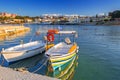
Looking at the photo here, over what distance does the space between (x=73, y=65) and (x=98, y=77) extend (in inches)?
141

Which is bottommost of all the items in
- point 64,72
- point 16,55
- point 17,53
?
point 64,72

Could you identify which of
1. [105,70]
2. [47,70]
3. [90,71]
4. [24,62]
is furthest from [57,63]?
[24,62]

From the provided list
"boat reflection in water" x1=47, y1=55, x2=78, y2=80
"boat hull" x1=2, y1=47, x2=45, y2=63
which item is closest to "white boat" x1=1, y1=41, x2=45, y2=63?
"boat hull" x1=2, y1=47, x2=45, y2=63

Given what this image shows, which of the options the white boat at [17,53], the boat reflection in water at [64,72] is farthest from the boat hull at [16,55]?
the boat reflection in water at [64,72]

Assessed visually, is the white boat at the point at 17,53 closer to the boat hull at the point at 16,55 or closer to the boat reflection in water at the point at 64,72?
the boat hull at the point at 16,55

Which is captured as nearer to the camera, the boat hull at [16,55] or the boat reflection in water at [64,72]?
the boat reflection in water at [64,72]

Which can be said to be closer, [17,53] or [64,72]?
[64,72]

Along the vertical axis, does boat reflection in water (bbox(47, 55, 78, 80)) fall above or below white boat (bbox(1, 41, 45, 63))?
below

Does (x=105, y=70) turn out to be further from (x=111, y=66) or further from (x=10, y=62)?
(x=10, y=62)

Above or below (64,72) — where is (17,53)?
above

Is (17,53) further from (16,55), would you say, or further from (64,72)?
(64,72)

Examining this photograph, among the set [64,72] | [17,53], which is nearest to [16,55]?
[17,53]

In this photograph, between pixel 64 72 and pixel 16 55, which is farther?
pixel 16 55

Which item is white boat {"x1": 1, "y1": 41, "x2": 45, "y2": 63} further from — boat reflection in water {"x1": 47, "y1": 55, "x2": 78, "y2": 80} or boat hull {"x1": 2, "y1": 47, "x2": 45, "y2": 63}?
boat reflection in water {"x1": 47, "y1": 55, "x2": 78, "y2": 80}
